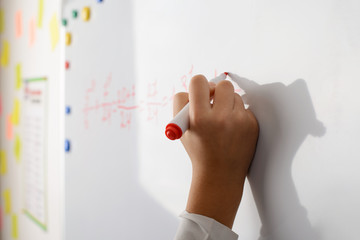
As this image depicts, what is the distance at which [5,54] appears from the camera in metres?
1.38

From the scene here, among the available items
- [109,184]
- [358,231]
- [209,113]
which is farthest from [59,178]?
[358,231]

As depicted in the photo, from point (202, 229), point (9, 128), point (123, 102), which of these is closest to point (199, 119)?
point (202, 229)

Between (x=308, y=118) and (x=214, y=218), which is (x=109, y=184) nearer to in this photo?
(x=214, y=218)

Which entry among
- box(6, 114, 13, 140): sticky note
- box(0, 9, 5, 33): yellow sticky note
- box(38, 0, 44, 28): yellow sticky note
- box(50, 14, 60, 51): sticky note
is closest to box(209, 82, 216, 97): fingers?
box(50, 14, 60, 51): sticky note

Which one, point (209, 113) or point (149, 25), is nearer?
point (209, 113)

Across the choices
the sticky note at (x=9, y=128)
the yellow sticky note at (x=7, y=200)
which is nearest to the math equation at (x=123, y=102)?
the sticky note at (x=9, y=128)

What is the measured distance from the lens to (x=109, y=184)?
70cm

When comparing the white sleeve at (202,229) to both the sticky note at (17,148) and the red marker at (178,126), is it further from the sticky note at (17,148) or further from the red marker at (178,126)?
the sticky note at (17,148)

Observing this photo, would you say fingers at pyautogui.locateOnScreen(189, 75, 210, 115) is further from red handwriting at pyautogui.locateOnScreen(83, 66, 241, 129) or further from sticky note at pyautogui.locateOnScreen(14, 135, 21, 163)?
sticky note at pyautogui.locateOnScreen(14, 135, 21, 163)

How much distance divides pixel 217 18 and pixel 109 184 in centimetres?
41

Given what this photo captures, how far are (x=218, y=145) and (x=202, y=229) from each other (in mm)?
102

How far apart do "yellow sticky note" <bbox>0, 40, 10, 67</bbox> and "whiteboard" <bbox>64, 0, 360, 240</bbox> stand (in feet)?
2.23

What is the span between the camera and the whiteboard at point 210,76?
36cm

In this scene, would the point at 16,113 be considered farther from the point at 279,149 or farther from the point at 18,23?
the point at 279,149
